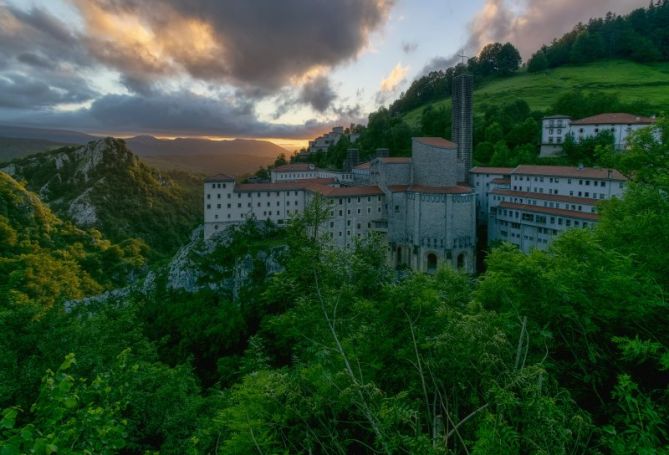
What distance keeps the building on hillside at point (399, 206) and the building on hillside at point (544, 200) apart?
5.00 m

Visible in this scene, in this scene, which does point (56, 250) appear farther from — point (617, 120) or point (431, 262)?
point (617, 120)

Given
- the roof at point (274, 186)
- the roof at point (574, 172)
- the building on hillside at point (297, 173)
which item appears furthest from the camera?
the building on hillside at point (297, 173)

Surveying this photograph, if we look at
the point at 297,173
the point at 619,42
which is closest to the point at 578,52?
the point at 619,42

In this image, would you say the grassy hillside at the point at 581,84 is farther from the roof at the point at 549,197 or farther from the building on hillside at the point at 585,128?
the roof at the point at 549,197

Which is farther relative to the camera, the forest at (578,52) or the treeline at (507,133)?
the forest at (578,52)

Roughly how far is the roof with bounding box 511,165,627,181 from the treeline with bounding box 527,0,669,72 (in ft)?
270

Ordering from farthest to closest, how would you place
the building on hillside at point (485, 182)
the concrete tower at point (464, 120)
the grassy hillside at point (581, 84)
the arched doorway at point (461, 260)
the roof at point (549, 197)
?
the grassy hillside at point (581, 84) → the concrete tower at point (464, 120) → the building on hillside at point (485, 182) → the arched doorway at point (461, 260) → the roof at point (549, 197)

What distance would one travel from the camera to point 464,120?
197 ft

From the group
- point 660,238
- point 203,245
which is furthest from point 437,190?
point 660,238

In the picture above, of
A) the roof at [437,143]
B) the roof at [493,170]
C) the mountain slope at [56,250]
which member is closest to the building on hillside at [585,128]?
the roof at [493,170]

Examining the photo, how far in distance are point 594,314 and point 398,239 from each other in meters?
40.4

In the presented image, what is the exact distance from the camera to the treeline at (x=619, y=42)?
4242 inches

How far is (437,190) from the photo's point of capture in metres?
47.4

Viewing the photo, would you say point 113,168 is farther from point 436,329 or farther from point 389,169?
point 436,329
